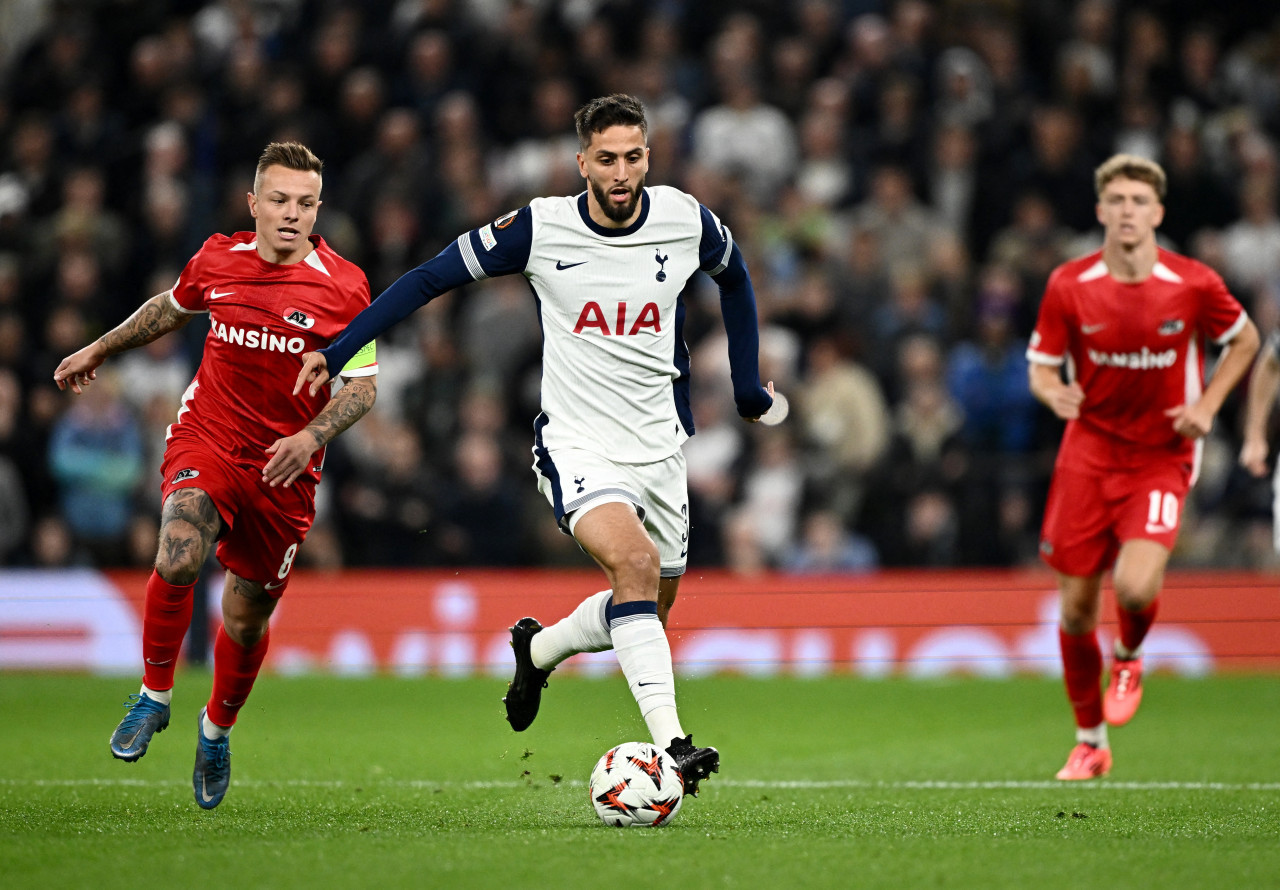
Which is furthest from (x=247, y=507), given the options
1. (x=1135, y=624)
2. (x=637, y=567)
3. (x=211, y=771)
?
(x=1135, y=624)

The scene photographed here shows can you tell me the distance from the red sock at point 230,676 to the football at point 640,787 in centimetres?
202

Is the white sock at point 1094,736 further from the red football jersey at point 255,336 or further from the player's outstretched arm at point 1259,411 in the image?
the red football jersey at point 255,336

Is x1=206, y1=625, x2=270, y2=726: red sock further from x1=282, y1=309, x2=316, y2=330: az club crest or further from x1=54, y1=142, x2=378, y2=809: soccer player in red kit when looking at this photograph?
x1=282, y1=309, x2=316, y2=330: az club crest

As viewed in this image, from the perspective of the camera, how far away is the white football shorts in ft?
22.1

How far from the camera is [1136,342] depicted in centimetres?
839

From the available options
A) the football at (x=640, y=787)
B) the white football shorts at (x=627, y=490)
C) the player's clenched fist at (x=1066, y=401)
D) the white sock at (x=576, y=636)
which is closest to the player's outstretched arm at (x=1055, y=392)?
the player's clenched fist at (x=1066, y=401)

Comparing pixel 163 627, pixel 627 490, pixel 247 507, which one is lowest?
pixel 163 627

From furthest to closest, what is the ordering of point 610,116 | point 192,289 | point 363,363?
point 192,289 → point 363,363 → point 610,116

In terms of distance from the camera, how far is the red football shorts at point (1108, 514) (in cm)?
832

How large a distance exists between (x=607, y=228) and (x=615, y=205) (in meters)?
0.15

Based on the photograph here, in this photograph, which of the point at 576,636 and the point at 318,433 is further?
the point at 576,636

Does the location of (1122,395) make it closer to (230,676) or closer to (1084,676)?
(1084,676)

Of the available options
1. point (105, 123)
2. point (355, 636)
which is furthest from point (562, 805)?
point (105, 123)

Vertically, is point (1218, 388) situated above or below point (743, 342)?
below
